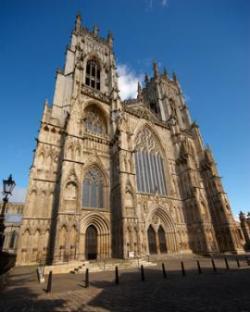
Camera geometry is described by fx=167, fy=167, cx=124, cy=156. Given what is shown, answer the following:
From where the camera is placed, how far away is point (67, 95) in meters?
22.4

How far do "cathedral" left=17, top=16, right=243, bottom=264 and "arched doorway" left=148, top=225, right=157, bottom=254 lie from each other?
10 centimetres

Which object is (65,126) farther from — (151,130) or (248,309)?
(248,309)

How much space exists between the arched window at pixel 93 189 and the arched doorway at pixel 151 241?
22.1ft

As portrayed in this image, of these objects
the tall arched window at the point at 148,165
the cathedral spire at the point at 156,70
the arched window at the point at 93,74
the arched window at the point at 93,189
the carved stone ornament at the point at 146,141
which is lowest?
the arched window at the point at 93,189

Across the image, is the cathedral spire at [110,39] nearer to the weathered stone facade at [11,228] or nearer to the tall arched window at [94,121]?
the tall arched window at [94,121]

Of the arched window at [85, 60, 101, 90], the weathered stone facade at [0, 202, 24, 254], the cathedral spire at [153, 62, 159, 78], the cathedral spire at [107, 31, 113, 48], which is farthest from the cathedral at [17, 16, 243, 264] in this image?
the weathered stone facade at [0, 202, 24, 254]

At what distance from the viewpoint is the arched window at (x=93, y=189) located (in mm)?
18000

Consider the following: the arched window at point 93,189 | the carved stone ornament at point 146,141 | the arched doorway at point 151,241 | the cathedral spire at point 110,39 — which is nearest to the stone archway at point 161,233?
the arched doorway at point 151,241

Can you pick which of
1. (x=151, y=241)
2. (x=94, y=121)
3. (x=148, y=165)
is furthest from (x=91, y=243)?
(x=94, y=121)

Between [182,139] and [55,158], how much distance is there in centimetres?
2057

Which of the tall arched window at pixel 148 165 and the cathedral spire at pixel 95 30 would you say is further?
the cathedral spire at pixel 95 30

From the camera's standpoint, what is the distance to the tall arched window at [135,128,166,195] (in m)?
22.3

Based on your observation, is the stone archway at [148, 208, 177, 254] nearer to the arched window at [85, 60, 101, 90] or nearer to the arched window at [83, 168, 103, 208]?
the arched window at [83, 168, 103, 208]

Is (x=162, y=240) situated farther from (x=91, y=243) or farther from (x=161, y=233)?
(x=91, y=243)
